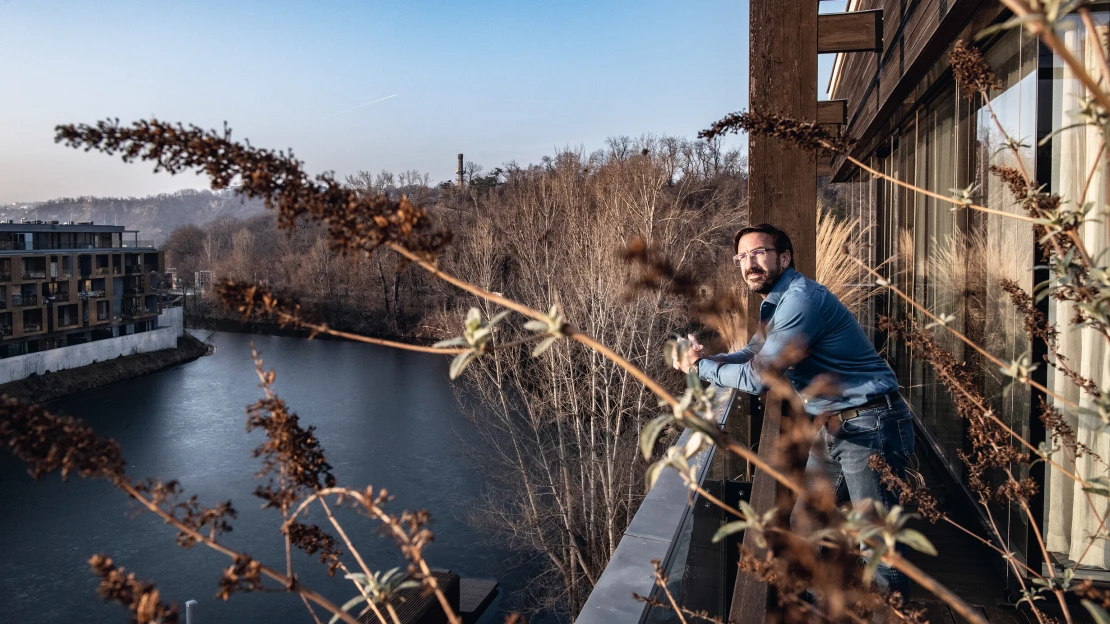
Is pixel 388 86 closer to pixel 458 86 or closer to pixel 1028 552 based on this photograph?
pixel 458 86

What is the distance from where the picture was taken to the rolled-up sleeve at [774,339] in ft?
5.17

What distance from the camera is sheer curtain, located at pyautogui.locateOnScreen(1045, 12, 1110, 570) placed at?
2143mm

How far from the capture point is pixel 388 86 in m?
40.7

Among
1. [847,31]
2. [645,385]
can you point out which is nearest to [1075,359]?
[847,31]

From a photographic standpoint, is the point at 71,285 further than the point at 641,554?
Yes

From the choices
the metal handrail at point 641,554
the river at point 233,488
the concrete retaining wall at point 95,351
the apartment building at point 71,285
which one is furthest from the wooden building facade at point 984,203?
the apartment building at point 71,285

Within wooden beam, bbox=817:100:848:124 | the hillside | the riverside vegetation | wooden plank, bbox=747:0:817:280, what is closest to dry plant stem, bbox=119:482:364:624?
the riverside vegetation

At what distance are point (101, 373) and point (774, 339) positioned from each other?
41111 millimetres

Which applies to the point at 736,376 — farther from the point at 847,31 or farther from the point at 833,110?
the point at 833,110

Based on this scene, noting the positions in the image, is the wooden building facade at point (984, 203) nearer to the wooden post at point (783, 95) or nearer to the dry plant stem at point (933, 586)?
the dry plant stem at point (933, 586)

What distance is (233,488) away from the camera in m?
22.0

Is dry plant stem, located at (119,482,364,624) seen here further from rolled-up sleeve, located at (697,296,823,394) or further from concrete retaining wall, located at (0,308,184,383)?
concrete retaining wall, located at (0,308,184,383)

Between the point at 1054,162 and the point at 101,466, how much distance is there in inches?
97.2

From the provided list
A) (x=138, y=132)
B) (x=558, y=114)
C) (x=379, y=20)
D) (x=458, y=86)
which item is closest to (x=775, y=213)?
(x=138, y=132)
